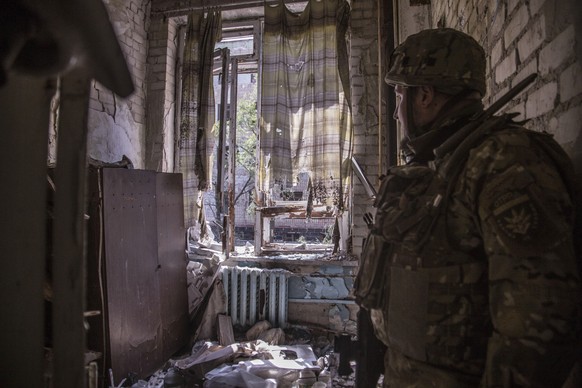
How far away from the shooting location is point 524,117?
125cm

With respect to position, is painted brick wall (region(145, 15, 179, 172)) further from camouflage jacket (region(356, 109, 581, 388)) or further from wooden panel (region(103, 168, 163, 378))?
camouflage jacket (region(356, 109, 581, 388))

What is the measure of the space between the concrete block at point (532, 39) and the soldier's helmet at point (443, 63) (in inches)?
6.4

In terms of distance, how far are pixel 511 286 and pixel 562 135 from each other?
494 mm

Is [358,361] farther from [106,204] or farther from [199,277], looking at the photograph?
[199,277]

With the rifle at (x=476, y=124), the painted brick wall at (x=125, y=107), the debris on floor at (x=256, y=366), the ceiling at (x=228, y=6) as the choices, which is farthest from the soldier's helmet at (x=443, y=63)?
the ceiling at (x=228, y=6)

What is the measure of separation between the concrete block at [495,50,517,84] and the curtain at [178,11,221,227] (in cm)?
307

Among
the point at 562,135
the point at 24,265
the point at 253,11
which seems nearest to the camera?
the point at 24,265

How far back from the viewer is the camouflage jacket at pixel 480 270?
2.30 ft

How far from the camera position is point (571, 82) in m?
0.92

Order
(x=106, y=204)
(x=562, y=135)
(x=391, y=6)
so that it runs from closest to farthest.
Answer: (x=562, y=135) → (x=106, y=204) → (x=391, y=6)

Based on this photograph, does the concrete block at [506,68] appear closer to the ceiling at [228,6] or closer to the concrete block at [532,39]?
the concrete block at [532,39]

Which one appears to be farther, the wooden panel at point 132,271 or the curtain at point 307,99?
the curtain at point 307,99

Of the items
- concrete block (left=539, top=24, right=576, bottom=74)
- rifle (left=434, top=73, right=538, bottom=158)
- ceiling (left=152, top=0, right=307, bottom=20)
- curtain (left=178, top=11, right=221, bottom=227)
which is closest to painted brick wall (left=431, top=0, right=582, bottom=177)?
concrete block (left=539, top=24, right=576, bottom=74)

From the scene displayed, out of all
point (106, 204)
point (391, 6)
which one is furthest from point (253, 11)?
point (106, 204)
